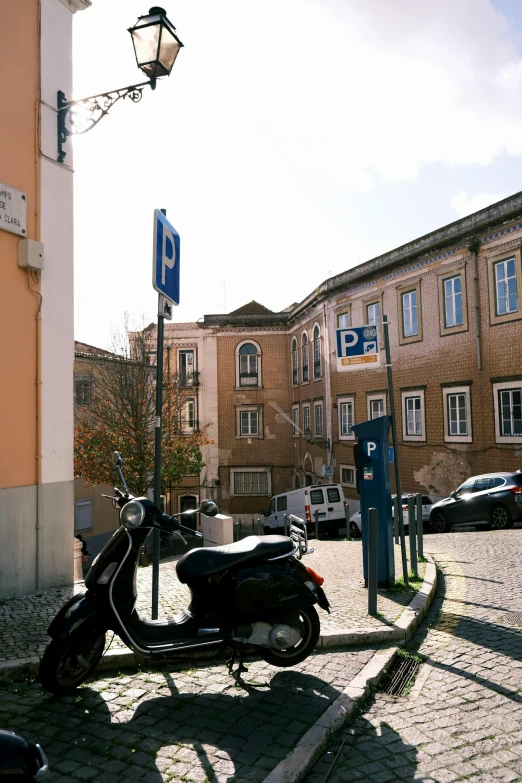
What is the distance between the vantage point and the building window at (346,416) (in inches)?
1030

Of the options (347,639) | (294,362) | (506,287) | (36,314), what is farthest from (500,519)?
(294,362)

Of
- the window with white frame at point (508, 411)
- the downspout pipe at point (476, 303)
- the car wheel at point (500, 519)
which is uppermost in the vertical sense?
the downspout pipe at point (476, 303)

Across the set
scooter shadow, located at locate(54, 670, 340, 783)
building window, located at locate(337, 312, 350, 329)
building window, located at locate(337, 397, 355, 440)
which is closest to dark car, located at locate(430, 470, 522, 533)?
building window, located at locate(337, 397, 355, 440)

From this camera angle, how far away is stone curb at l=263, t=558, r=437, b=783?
3.34 meters

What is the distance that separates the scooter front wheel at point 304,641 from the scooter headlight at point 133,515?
1464mm

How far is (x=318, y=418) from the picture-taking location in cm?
2962

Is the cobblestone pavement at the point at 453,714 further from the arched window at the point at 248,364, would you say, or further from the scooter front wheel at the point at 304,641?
the arched window at the point at 248,364

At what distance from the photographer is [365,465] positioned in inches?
297

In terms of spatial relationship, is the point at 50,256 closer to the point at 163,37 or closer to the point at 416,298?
the point at 163,37

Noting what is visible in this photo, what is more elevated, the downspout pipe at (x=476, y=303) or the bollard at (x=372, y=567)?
the downspout pipe at (x=476, y=303)

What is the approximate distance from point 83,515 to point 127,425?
21.3 feet

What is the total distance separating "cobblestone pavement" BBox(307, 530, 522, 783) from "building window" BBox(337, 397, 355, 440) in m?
19.3

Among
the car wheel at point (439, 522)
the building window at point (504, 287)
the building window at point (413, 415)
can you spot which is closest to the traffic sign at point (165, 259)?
the car wheel at point (439, 522)

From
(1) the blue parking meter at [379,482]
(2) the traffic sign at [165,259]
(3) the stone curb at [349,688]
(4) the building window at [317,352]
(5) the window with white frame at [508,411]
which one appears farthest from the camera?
(4) the building window at [317,352]
